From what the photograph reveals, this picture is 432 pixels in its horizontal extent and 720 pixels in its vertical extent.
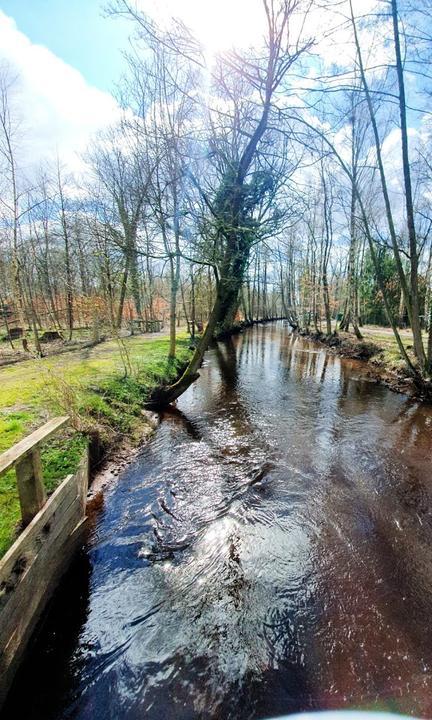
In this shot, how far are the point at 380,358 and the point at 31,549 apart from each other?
14095 mm

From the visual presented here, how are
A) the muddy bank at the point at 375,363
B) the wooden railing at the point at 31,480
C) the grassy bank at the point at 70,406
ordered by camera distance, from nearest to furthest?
1. the wooden railing at the point at 31,480
2. the grassy bank at the point at 70,406
3. the muddy bank at the point at 375,363

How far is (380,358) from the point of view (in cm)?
1327

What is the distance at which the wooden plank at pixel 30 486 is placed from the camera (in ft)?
8.98

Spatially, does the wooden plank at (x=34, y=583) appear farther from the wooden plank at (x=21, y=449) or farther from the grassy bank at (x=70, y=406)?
the wooden plank at (x=21, y=449)

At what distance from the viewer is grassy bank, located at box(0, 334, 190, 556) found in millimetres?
3798

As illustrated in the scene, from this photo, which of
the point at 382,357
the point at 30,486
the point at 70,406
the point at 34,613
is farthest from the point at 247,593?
the point at 382,357

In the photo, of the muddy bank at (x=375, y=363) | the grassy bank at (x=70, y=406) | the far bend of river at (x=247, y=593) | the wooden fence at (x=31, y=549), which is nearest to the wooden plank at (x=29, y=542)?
the wooden fence at (x=31, y=549)

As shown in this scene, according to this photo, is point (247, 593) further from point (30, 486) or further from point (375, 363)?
point (375, 363)

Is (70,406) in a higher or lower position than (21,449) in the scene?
lower

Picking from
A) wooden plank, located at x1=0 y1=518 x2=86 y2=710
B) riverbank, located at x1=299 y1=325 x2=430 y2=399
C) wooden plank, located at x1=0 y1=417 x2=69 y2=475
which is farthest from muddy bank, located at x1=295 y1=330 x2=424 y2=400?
wooden plank, located at x1=0 y1=417 x2=69 y2=475

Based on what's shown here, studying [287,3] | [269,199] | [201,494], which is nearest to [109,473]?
[201,494]

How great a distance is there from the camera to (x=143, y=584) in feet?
10.3

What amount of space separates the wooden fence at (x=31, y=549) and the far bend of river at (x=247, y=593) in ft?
0.90

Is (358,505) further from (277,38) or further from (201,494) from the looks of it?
(277,38)
